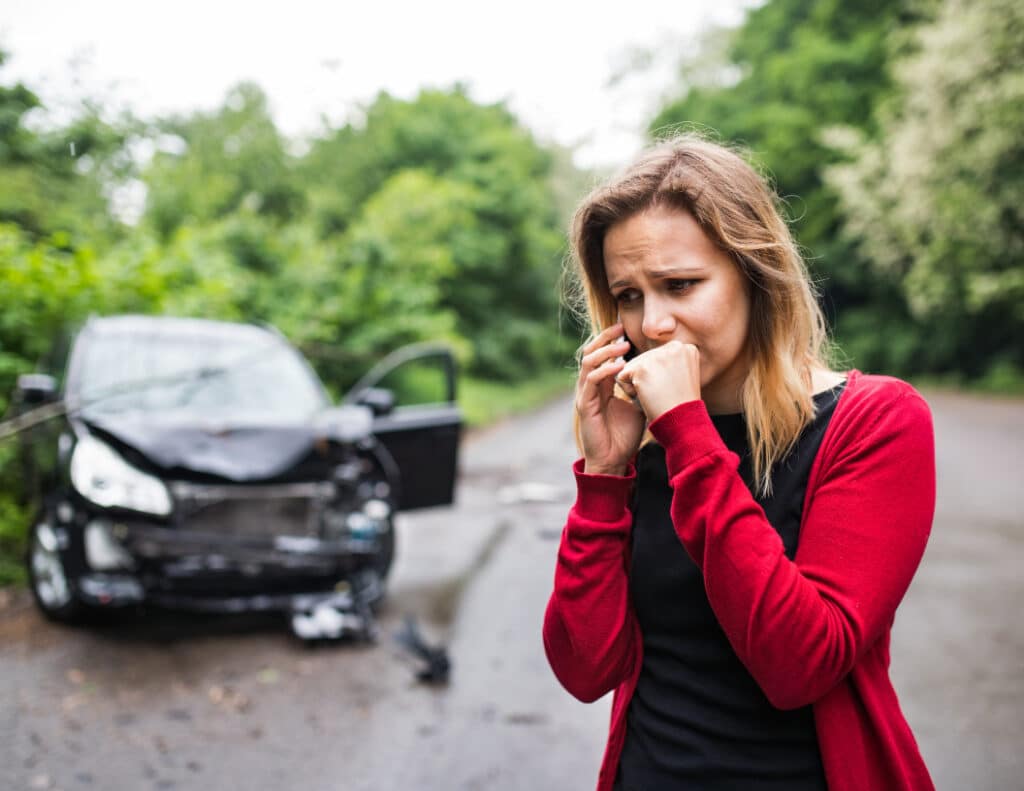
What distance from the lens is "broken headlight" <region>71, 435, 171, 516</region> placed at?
15.7ft

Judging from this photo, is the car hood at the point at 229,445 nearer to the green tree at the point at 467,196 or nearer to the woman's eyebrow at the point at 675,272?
the woman's eyebrow at the point at 675,272

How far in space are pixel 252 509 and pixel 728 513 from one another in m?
4.35

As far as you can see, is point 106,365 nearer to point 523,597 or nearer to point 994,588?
point 523,597

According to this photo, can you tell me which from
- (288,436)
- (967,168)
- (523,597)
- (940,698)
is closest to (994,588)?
(940,698)

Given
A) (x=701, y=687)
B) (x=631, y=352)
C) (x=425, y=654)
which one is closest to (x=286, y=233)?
(x=425, y=654)

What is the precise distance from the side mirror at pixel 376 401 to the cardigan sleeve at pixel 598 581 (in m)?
4.81

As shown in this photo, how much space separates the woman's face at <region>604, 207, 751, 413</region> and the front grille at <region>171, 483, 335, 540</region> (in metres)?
4.05

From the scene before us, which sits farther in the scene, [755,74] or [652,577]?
[755,74]

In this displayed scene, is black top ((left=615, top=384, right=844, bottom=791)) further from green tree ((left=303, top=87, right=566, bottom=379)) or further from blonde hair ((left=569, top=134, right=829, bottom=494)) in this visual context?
green tree ((left=303, top=87, right=566, bottom=379))

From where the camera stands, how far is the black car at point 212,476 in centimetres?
478

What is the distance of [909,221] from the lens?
21.2 meters

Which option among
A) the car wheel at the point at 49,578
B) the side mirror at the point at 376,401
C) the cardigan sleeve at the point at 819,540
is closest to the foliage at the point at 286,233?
the car wheel at the point at 49,578

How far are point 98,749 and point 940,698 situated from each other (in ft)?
13.5

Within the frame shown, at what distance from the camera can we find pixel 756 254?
1.45m
